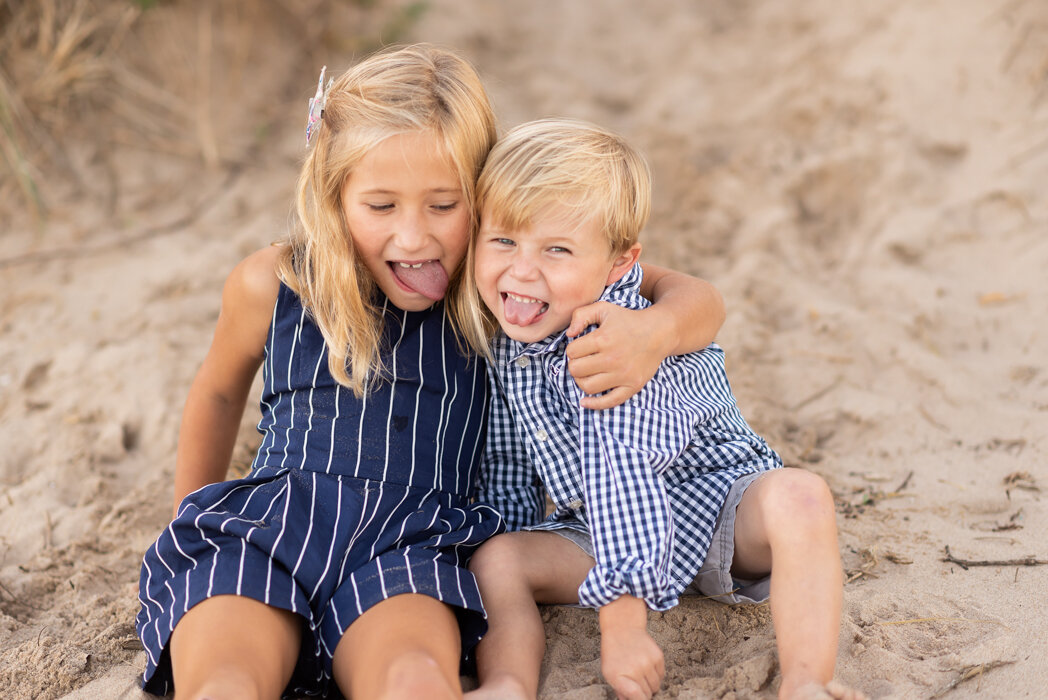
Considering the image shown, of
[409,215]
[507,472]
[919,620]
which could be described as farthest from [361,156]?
[919,620]

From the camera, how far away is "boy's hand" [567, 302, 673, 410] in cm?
203

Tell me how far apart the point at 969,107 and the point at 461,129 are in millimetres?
2940

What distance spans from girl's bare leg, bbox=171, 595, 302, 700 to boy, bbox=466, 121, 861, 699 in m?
0.42

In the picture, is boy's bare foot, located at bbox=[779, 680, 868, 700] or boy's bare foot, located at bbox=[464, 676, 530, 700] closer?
boy's bare foot, located at bbox=[779, 680, 868, 700]

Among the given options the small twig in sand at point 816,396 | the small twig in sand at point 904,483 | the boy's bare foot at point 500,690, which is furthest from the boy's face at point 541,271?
the small twig in sand at point 816,396

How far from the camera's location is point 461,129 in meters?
2.15

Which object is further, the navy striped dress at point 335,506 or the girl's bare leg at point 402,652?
the navy striped dress at point 335,506

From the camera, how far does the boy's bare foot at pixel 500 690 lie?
1884 mm

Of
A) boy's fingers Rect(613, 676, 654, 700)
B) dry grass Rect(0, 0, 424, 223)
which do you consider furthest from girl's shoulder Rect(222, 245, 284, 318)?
dry grass Rect(0, 0, 424, 223)

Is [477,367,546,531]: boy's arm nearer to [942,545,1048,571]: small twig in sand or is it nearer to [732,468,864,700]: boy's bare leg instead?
[732,468,864,700]: boy's bare leg

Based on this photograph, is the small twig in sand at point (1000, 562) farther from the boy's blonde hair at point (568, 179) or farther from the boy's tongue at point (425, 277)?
the boy's tongue at point (425, 277)

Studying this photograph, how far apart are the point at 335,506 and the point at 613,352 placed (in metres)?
0.71

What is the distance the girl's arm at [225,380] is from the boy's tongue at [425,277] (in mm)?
354

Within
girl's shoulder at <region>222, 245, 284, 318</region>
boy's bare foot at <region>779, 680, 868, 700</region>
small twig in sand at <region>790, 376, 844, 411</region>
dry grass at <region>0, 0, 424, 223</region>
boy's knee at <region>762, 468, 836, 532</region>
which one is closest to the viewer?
boy's bare foot at <region>779, 680, 868, 700</region>
